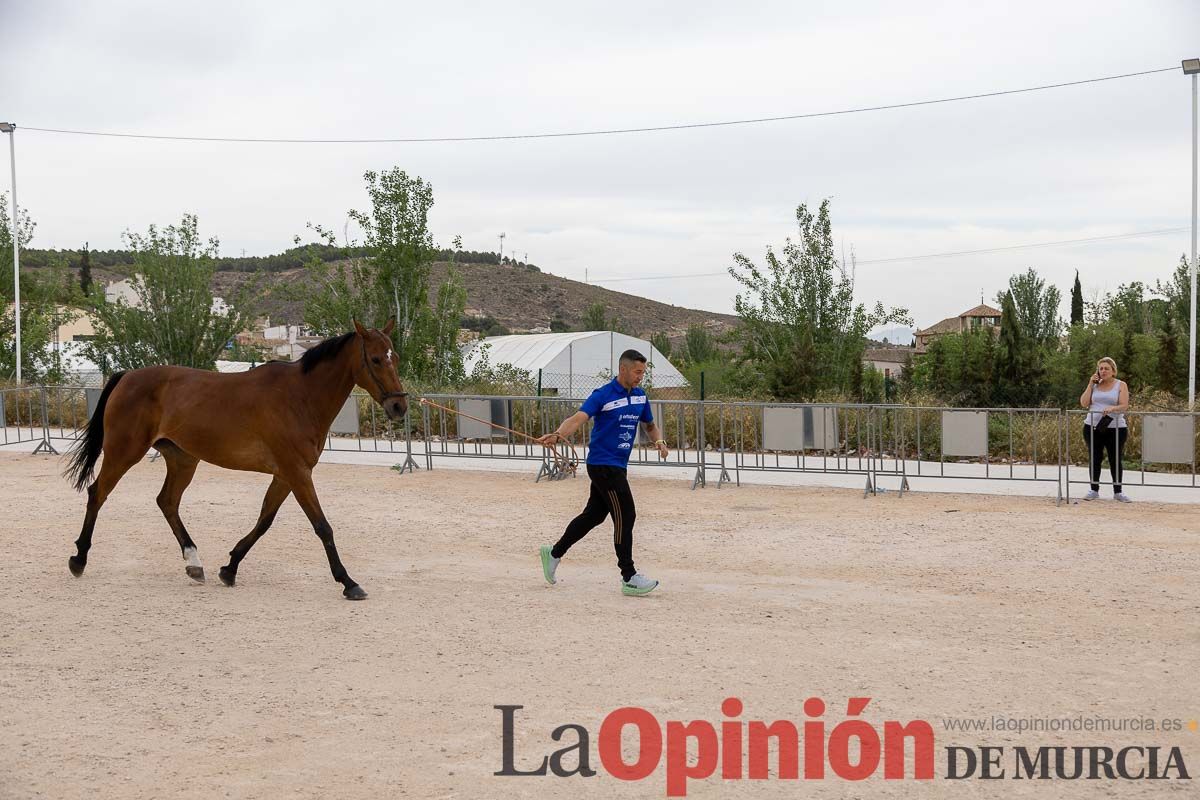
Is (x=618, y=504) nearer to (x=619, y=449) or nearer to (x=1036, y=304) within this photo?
(x=619, y=449)

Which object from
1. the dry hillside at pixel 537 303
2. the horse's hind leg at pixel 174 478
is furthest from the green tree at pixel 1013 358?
the dry hillside at pixel 537 303

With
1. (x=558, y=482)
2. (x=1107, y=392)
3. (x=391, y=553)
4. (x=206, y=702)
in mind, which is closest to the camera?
(x=206, y=702)

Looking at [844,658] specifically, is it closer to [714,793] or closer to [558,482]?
[714,793]

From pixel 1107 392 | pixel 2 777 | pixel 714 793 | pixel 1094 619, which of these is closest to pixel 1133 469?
pixel 1107 392

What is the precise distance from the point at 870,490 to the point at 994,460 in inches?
169

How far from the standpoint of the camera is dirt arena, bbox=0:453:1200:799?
4758 millimetres

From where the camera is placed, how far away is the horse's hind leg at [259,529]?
8453 mm

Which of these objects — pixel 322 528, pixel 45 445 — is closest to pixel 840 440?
pixel 322 528

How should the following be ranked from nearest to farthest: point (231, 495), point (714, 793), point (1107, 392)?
point (714, 793), point (1107, 392), point (231, 495)

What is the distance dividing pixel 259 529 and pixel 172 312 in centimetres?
2123

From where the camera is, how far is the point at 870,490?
45.0 feet

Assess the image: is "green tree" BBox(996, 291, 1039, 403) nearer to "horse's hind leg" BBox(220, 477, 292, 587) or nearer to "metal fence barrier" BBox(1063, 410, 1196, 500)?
"metal fence barrier" BBox(1063, 410, 1196, 500)

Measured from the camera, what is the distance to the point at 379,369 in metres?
8.30

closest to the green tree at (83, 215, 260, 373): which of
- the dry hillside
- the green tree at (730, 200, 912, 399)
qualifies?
the green tree at (730, 200, 912, 399)
